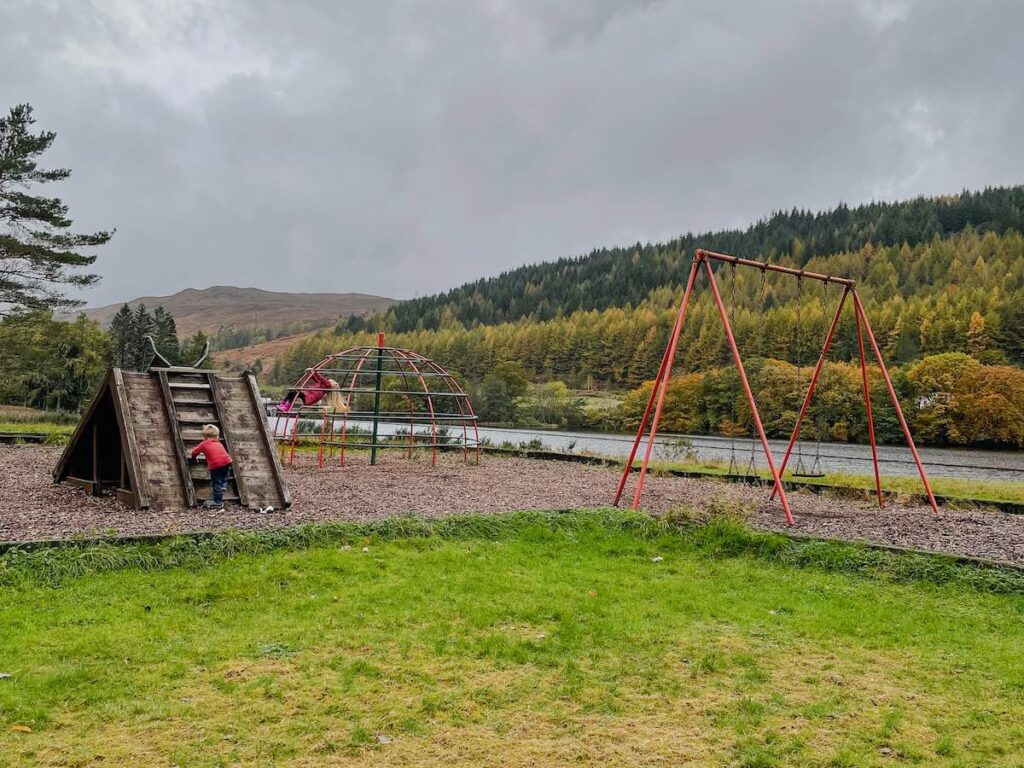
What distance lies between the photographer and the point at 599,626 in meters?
5.36

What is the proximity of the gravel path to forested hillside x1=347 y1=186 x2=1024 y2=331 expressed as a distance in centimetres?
9761

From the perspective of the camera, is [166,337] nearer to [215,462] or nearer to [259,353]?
[215,462]

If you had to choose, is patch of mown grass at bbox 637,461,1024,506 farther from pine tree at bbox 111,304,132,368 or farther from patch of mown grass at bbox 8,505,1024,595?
pine tree at bbox 111,304,132,368

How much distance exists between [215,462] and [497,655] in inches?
203

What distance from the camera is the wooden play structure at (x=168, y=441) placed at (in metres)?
8.66

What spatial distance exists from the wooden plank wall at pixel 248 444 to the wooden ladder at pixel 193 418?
0.33 ft

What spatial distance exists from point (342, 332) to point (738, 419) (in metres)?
101

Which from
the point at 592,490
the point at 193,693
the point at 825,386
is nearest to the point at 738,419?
the point at 825,386

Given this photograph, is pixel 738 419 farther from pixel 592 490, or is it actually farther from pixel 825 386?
pixel 592 490

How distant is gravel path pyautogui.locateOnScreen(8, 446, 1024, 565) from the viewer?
776 centimetres

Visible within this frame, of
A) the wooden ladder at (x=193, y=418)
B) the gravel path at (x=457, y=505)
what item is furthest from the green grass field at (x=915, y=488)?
the wooden ladder at (x=193, y=418)

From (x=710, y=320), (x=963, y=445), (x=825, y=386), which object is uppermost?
(x=710, y=320)

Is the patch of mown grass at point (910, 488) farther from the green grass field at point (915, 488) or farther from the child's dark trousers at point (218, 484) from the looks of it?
the child's dark trousers at point (218, 484)

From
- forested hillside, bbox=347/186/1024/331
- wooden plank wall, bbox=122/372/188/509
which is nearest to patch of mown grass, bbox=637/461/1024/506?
wooden plank wall, bbox=122/372/188/509
